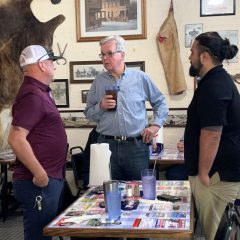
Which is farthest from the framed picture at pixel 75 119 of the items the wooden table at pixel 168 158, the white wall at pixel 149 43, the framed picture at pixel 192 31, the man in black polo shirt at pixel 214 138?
the man in black polo shirt at pixel 214 138

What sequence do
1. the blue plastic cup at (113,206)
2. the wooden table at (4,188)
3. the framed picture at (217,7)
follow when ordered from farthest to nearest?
the framed picture at (217,7)
the wooden table at (4,188)
the blue plastic cup at (113,206)

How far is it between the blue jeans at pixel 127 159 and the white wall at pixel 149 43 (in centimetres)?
177

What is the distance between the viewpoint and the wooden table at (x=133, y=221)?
1.64 meters

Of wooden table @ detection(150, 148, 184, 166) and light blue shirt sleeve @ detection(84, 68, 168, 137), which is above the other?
light blue shirt sleeve @ detection(84, 68, 168, 137)

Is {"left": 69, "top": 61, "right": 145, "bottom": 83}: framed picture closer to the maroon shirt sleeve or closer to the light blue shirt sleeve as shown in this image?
the light blue shirt sleeve

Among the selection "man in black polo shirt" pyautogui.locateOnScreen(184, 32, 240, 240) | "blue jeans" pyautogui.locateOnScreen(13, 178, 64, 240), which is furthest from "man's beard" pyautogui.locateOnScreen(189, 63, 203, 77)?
"blue jeans" pyautogui.locateOnScreen(13, 178, 64, 240)

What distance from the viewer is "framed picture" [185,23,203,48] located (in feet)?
14.8

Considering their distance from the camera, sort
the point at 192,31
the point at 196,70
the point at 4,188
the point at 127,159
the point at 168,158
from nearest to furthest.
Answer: the point at 196,70 → the point at 127,159 → the point at 168,158 → the point at 4,188 → the point at 192,31

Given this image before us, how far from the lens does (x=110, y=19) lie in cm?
467

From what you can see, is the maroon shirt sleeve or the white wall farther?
the white wall

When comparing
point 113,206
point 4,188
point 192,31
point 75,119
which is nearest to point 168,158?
point 75,119

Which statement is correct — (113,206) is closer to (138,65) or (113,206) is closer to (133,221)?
(133,221)

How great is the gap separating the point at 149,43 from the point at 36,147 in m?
2.84

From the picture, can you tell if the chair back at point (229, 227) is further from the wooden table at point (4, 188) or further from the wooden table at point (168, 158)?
the wooden table at point (4, 188)
